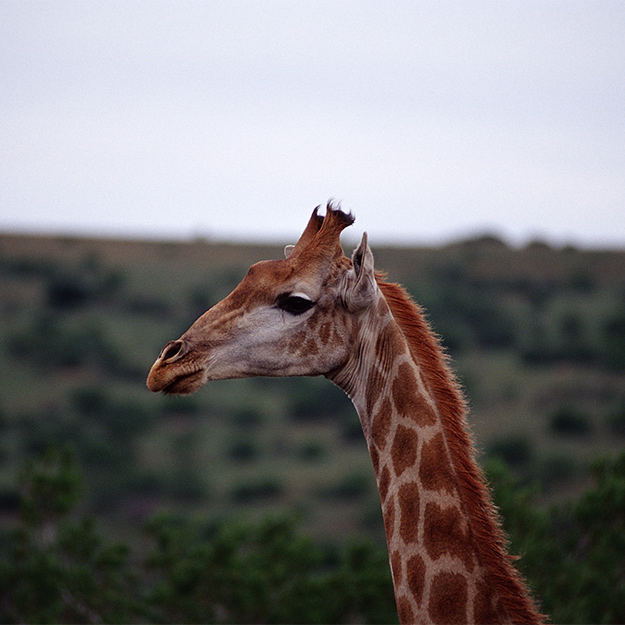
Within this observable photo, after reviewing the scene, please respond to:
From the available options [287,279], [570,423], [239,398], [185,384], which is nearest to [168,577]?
[185,384]

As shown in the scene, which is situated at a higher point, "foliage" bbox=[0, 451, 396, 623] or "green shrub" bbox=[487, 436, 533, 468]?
"foliage" bbox=[0, 451, 396, 623]

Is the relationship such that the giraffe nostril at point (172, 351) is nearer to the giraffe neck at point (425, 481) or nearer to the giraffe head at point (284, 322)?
the giraffe head at point (284, 322)

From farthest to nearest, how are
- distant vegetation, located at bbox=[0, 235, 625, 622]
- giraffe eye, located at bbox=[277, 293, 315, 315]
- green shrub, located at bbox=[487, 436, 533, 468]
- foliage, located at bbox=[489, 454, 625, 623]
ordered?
green shrub, located at bbox=[487, 436, 533, 468] → distant vegetation, located at bbox=[0, 235, 625, 622] → foliage, located at bbox=[489, 454, 625, 623] → giraffe eye, located at bbox=[277, 293, 315, 315]

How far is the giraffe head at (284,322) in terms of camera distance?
4.53 metres

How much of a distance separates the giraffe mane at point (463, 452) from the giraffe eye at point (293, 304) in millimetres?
573

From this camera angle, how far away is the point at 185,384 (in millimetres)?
4445

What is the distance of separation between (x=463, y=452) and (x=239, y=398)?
29.0 m

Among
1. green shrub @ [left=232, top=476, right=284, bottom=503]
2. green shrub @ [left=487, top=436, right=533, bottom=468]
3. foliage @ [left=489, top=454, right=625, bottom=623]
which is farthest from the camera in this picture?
green shrub @ [left=487, top=436, right=533, bottom=468]

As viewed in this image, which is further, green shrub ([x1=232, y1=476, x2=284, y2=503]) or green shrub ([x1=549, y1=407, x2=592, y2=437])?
green shrub ([x1=549, y1=407, x2=592, y2=437])

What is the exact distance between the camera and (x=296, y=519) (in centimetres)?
1145

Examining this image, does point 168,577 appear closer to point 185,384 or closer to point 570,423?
point 185,384

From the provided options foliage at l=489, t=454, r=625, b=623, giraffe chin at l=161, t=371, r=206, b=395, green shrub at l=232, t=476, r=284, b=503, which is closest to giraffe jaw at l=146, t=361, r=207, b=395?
giraffe chin at l=161, t=371, r=206, b=395

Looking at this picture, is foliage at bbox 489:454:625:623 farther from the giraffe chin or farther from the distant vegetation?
the giraffe chin

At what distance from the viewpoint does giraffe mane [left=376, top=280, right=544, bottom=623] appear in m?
3.98
